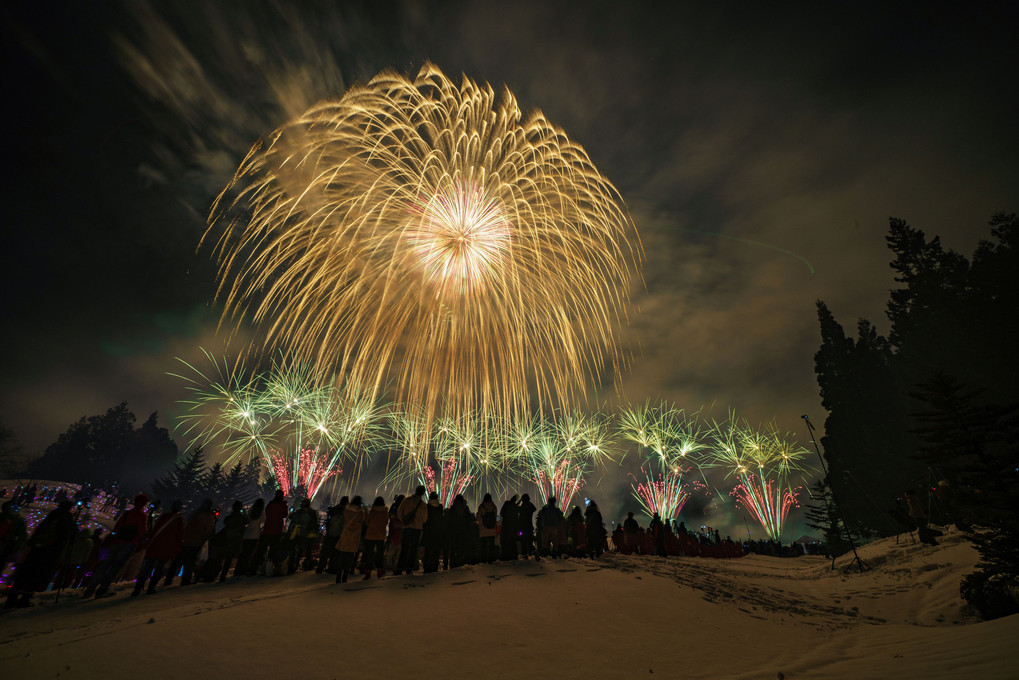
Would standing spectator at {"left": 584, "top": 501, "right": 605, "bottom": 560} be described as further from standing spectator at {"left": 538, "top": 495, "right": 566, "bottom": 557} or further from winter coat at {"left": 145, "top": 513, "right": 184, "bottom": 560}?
winter coat at {"left": 145, "top": 513, "right": 184, "bottom": 560}

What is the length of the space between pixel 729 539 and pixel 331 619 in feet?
97.6

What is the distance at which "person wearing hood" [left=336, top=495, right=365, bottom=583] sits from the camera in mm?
9594

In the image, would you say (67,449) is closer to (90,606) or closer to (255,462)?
(255,462)

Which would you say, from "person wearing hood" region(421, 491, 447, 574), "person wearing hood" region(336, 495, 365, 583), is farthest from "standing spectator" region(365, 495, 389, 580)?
"person wearing hood" region(421, 491, 447, 574)

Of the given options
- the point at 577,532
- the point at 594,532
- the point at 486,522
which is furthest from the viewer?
the point at 577,532

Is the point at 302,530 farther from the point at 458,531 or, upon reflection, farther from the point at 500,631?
the point at 500,631

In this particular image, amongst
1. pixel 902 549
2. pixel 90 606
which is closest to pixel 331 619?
pixel 90 606

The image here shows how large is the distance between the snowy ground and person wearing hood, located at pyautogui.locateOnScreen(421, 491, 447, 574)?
585 mm

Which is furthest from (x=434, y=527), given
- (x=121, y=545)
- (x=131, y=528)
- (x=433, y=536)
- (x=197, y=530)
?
(x=121, y=545)

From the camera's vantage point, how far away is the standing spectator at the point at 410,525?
1030 cm

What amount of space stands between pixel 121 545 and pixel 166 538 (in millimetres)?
887

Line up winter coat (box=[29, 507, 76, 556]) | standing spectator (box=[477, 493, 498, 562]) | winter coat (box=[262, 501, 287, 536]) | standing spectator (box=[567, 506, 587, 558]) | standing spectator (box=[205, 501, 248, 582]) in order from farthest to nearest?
standing spectator (box=[567, 506, 587, 558]) < standing spectator (box=[477, 493, 498, 562]) < winter coat (box=[262, 501, 287, 536]) < standing spectator (box=[205, 501, 248, 582]) < winter coat (box=[29, 507, 76, 556])

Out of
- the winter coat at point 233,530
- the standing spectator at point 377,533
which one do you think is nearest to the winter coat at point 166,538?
the winter coat at point 233,530

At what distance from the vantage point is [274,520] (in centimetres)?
1047
